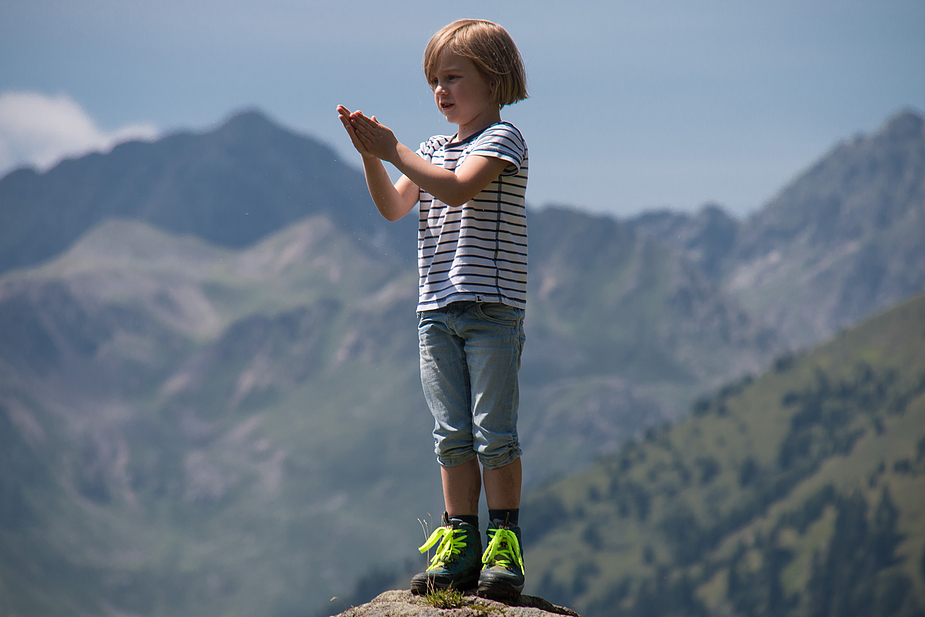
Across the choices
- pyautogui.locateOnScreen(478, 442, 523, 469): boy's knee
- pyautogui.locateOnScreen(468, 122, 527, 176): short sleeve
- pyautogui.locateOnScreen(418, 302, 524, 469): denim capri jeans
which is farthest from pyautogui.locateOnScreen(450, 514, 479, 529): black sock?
pyautogui.locateOnScreen(468, 122, 527, 176): short sleeve

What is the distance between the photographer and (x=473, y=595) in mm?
6070

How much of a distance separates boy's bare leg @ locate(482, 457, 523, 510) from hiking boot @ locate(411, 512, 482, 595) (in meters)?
0.28

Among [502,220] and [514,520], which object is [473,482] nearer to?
[514,520]

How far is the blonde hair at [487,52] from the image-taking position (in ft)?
19.6

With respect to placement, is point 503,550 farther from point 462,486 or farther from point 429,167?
point 429,167

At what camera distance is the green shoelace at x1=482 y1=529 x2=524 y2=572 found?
19.8 ft

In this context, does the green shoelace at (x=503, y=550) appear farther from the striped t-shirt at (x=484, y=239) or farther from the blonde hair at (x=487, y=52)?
the blonde hair at (x=487, y=52)

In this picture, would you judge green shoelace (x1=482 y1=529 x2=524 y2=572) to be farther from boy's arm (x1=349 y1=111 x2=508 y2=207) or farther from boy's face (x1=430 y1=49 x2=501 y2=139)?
Answer: boy's face (x1=430 y1=49 x2=501 y2=139)

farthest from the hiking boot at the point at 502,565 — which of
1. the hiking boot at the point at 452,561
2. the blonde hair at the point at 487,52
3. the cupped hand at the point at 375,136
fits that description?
the blonde hair at the point at 487,52

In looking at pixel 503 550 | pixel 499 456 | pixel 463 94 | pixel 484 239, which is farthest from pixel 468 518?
pixel 463 94

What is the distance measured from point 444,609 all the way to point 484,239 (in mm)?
2481

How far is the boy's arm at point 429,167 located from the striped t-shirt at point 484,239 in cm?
12

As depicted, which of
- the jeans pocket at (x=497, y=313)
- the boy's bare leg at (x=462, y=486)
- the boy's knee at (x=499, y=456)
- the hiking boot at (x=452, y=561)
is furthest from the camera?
the boy's bare leg at (x=462, y=486)

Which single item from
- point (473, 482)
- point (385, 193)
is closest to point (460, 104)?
point (385, 193)
